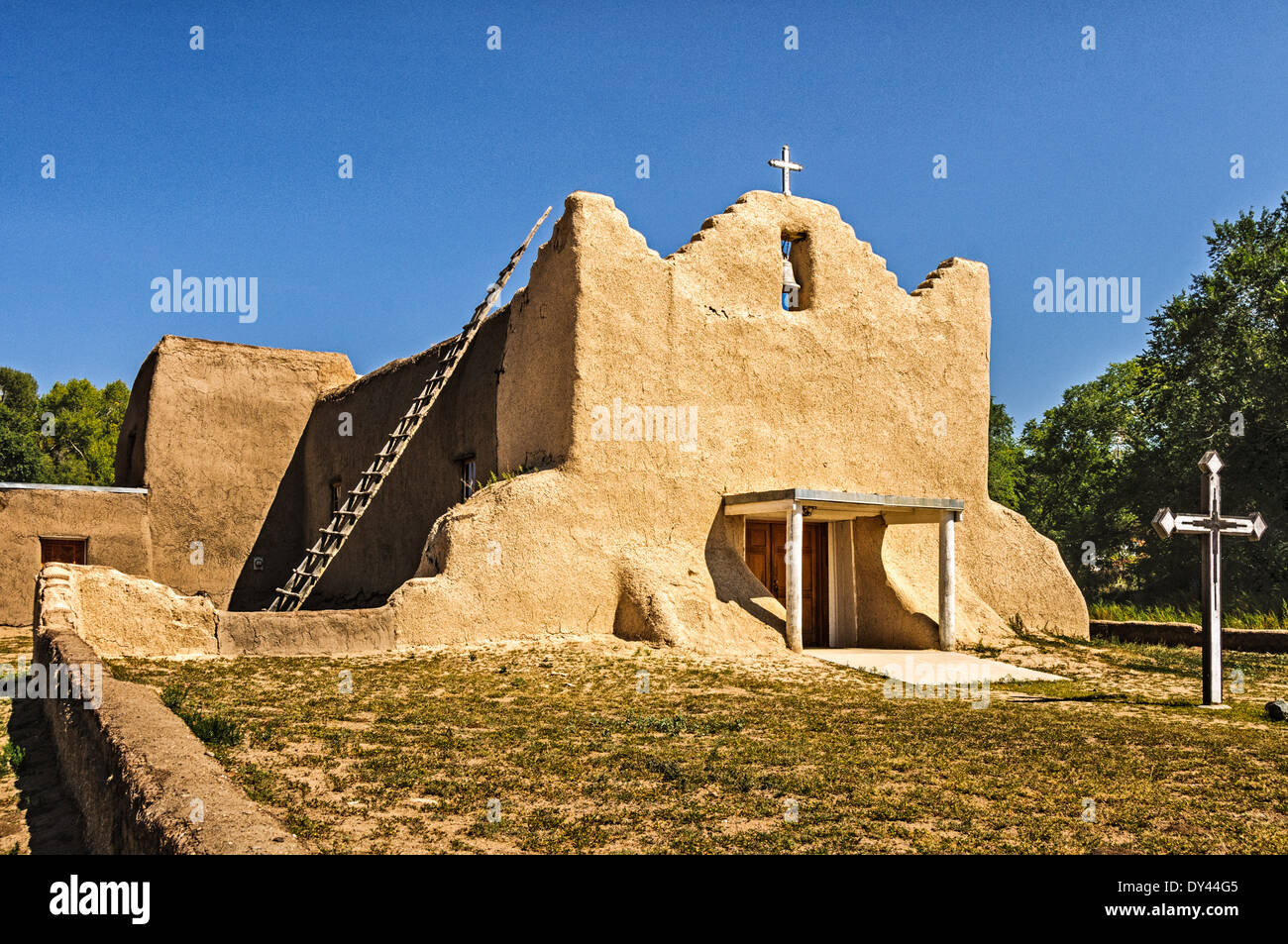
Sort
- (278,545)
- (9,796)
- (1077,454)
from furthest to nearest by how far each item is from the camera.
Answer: (1077,454)
(278,545)
(9,796)

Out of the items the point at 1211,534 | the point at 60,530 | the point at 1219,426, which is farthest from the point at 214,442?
the point at 1219,426

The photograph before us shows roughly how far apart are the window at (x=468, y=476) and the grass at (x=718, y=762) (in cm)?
546

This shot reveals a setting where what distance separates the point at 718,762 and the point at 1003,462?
41.1m

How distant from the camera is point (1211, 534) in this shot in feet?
30.7

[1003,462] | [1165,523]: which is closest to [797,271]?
[1165,523]

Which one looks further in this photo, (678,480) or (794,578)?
(678,480)

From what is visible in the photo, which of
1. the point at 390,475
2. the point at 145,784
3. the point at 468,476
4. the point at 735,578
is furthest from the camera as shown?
the point at 390,475

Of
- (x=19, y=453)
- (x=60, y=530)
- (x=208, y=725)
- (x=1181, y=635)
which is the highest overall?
(x=19, y=453)

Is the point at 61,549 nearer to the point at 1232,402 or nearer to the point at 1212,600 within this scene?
the point at 1212,600

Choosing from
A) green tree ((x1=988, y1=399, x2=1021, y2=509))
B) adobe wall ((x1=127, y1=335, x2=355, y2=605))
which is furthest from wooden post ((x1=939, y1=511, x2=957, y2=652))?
green tree ((x1=988, y1=399, x2=1021, y2=509))

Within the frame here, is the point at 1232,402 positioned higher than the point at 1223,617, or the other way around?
the point at 1232,402

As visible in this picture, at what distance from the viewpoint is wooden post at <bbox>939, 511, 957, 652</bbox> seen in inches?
535

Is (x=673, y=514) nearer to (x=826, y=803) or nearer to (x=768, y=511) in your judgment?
(x=768, y=511)

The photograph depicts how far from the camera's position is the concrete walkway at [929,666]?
10914 millimetres
